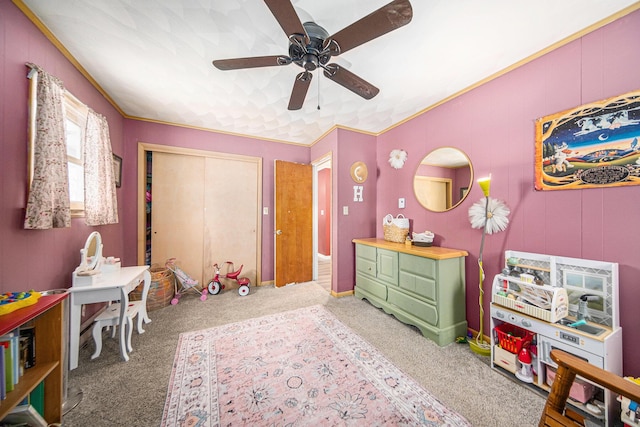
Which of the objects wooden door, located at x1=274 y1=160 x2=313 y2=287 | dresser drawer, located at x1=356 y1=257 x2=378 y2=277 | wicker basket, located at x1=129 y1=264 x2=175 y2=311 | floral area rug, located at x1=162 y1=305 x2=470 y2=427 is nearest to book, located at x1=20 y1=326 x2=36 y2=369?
floral area rug, located at x1=162 y1=305 x2=470 y2=427

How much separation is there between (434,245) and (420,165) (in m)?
1.00

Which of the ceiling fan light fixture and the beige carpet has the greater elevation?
the ceiling fan light fixture

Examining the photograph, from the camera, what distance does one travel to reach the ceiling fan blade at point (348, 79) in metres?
1.52

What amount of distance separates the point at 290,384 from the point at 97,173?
2604 millimetres

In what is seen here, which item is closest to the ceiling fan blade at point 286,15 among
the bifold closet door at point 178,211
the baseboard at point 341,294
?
the bifold closet door at point 178,211

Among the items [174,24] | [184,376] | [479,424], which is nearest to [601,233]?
[479,424]

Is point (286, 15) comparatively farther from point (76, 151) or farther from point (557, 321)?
point (557, 321)

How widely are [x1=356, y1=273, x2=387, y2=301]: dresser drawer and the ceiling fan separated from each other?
2.16 m

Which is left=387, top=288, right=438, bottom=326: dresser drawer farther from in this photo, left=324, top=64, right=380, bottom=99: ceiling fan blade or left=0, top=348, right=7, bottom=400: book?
left=0, top=348, right=7, bottom=400: book

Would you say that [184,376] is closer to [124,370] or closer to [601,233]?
[124,370]

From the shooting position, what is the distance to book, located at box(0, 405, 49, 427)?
45.3 inches

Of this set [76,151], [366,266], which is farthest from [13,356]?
[366,266]

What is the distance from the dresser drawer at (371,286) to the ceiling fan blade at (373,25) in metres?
2.43

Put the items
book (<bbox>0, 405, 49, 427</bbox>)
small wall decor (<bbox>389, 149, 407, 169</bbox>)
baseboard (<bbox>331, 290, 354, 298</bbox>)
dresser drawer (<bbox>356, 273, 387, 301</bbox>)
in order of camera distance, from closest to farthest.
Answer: book (<bbox>0, 405, 49, 427</bbox>) → dresser drawer (<bbox>356, 273, 387, 301</bbox>) → small wall decor (<bbox>389, 149, 407, 169</bbox>) → baseboard (<bbox>331, 290, 354, 298</bbox>)
